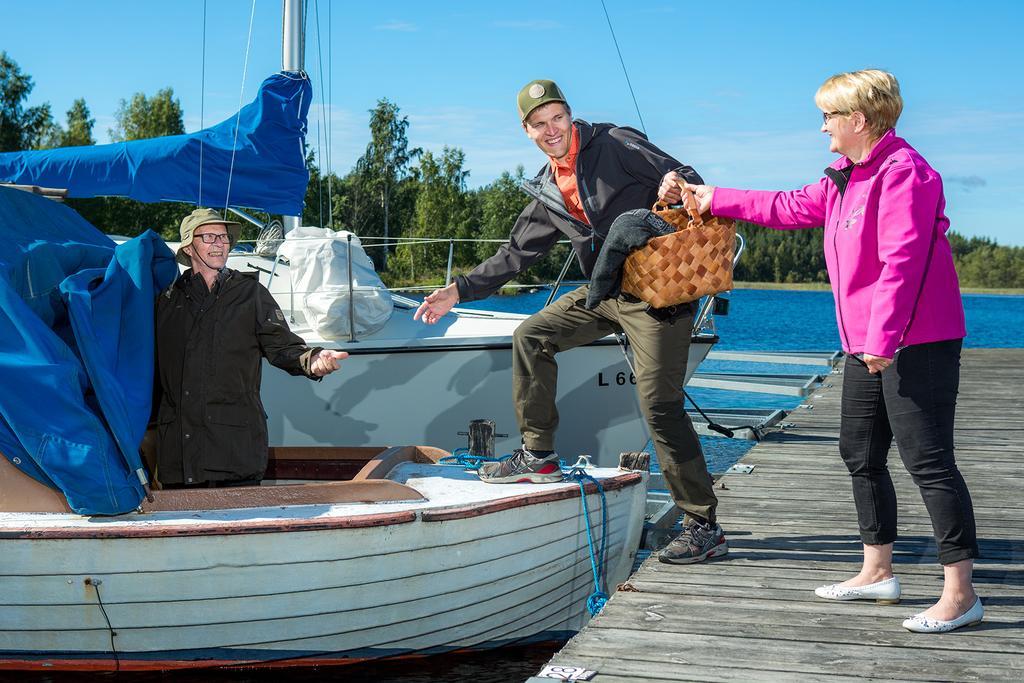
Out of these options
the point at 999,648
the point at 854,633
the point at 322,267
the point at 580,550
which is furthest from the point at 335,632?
the point at 322,267

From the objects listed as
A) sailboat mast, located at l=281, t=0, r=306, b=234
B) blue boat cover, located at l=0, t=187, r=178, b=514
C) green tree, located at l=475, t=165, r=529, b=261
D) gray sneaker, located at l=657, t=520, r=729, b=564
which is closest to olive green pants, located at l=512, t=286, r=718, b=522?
gray sneaker, located at l=657, t=520, r=729, b=564

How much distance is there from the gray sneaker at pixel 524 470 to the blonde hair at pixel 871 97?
2.07 metres

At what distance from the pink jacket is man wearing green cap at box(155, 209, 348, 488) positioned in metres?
2.27

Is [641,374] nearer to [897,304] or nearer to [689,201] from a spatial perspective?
[689,201]

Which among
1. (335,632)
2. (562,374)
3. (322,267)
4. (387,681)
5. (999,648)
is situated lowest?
(387,681)

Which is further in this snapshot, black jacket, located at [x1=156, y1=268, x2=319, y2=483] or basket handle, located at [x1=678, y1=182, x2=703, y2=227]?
→ black jacket, located at [x1=156, y1=268, x2=319, y2=483]

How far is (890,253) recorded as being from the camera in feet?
11.0

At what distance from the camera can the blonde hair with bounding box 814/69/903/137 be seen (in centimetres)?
344

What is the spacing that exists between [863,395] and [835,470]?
4059 millimetres

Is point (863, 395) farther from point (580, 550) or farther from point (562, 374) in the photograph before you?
point (562, 374)

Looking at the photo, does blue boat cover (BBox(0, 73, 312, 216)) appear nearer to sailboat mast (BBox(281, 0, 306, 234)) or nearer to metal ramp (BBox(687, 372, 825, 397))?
sailboat mast (BBox(281, 0, 306, 234))

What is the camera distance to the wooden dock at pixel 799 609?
11.6 ft

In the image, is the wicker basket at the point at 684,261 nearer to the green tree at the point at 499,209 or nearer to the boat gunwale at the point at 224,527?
the boat gunwale at the point at 224,527

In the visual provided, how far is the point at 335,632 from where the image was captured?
450 centimetres
